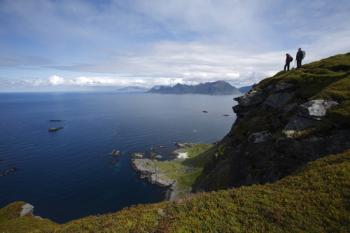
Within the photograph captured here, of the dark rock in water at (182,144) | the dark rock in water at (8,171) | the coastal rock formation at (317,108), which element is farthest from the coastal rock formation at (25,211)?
the dark rock in water at (182,144)

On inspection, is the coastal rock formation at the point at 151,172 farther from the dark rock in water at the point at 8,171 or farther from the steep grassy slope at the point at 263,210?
the steep grassy slope at the point at 263,210

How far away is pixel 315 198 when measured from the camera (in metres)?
14.6

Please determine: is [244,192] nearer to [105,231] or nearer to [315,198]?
[315,198]

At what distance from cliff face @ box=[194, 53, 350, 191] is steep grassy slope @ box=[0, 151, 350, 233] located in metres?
8.74

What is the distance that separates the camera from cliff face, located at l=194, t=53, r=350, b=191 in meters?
26.5

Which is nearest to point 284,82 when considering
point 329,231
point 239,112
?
point 239,112

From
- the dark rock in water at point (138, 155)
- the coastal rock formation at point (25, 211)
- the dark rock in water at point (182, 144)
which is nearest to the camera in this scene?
the coastal rock formation at point (25, 211)

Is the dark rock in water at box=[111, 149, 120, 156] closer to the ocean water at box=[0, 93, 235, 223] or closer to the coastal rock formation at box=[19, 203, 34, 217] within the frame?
the ocean water at box=[0, 93, 235, 223]

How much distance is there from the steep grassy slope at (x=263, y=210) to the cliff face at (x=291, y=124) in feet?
28.7

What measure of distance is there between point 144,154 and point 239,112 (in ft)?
291

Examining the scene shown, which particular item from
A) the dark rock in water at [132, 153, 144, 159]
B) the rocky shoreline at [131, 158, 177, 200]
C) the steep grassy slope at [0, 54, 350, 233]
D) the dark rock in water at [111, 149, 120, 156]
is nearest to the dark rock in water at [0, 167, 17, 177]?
the dark rock in water at [111, 149, 120, 156]

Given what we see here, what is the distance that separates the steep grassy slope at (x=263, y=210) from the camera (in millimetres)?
13469

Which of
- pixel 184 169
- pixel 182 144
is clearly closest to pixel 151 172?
pixel 184 169

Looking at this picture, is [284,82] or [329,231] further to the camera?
[284,82]
